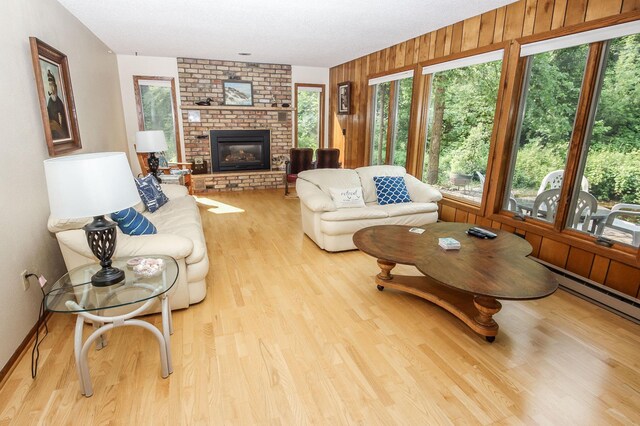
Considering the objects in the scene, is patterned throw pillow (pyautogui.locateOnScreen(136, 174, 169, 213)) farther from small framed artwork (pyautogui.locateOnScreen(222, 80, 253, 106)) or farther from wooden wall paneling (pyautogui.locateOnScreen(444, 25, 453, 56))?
wooden wall paneling (pyautogui.locateOnScreen(444, 25, 453, 56))

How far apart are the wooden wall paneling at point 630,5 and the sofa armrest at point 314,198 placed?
9.06 feet

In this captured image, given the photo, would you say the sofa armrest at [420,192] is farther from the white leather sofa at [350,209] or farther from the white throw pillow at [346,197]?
the white throw pillow at [346,197]

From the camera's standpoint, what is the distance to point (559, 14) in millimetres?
2820

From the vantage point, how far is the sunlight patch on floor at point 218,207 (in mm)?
5312

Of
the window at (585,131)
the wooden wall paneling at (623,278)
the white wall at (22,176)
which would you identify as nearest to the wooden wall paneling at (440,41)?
the window at (585,131)

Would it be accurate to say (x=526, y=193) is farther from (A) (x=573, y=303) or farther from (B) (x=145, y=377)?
(B) (x=145, y=377)

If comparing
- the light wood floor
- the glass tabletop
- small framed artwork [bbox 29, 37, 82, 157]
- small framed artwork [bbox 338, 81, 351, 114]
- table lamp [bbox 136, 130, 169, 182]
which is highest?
small framed artwork [bbox 338, 81, 351, 114]

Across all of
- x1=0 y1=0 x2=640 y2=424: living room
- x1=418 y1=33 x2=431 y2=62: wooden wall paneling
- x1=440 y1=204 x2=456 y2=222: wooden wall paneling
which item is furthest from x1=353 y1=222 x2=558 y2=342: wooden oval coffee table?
x1=418 y1=33 x2=431 y2=62: wooden wall paneling

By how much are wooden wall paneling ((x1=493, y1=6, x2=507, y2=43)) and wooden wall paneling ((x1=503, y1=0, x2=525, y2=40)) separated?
0.03 meters

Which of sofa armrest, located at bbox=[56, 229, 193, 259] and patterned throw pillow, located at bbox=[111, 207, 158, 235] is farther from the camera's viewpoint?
patterned throw pillow, located at bbox=[111, 207, 158, 235]

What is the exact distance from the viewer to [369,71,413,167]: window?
16.2 feet

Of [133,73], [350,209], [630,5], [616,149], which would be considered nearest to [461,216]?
[350,209]

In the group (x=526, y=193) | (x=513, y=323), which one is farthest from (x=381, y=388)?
(x=526, y=193)

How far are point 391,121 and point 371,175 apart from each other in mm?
1422
